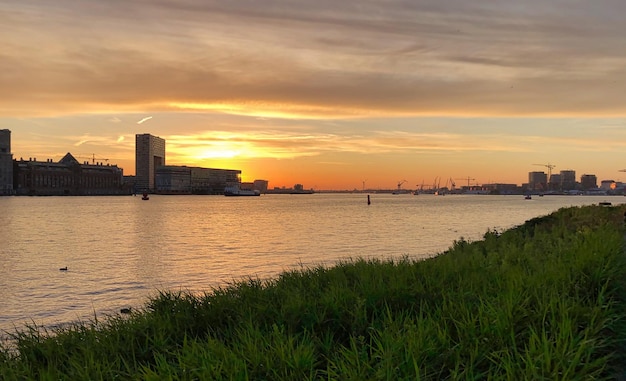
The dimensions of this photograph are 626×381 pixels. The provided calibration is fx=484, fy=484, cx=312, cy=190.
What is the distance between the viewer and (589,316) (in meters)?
7.87

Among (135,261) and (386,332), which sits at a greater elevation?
(386,332)

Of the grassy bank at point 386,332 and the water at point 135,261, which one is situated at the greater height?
the grassy bank at point 386,332

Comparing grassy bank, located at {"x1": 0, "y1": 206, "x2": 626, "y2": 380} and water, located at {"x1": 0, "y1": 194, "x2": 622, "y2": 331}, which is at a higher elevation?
grassy bank, located at {"x1": 0, "y1": 206, "x2": 626, "y2": 380}

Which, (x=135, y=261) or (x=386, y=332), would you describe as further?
(x=135, y=261)

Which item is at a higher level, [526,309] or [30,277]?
[526,309]

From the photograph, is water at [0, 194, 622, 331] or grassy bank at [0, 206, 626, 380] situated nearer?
grassy bank at [0, 206, 626, 380]

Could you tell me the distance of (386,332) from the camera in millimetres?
7781

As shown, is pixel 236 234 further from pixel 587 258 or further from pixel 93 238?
pixel 587 258

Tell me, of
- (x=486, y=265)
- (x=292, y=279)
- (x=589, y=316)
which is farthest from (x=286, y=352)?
(x=486, y=265)

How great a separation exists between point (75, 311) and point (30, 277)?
39.2ft

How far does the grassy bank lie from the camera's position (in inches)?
263

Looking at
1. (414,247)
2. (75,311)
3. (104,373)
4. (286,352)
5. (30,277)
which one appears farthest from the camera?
(414,247)

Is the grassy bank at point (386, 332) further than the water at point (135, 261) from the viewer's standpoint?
No

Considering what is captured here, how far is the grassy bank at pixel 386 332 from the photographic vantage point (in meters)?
6.68
